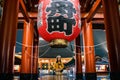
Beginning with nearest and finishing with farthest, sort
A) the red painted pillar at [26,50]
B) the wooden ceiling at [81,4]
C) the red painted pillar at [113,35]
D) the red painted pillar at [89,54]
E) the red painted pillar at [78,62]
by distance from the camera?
the red painted pillar at [113,35] < the red painted pillar at [89,54] < the wooden ceiling at [81,4] < the red painted pillar at [26,50] < the red painted pillar at [78,62]

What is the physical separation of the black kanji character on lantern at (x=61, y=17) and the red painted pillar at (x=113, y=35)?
1.31 metres

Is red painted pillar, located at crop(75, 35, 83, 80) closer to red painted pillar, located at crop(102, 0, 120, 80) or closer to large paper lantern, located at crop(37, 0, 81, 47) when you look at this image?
red painted pillar, located at crop(102, 0, 120, 80)

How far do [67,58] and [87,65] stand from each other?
5.63 m

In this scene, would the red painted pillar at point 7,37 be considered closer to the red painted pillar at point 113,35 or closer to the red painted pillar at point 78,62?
the red painted pillar at point 113,35

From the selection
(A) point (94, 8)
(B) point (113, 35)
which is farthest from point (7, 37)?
(A) point (94, 8)

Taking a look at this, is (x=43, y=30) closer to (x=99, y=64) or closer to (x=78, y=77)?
(x=78, y=77)

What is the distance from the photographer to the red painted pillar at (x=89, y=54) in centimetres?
562

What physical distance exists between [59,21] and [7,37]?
5.19ft

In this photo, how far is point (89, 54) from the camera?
571cm

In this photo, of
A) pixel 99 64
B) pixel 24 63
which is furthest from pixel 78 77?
pixel 24 63

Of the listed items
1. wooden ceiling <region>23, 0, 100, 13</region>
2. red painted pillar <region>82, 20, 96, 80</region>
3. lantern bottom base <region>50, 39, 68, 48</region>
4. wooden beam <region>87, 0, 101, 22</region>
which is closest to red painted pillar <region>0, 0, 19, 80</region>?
lantern bottom base <region>50, 39, 68, 48</region>

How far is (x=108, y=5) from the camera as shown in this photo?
3637mm

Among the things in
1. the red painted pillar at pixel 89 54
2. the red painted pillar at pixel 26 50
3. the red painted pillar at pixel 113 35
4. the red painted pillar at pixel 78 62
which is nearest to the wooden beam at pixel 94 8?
the red painted pillar at pixel 89 54

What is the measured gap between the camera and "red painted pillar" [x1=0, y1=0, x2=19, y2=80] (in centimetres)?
306
